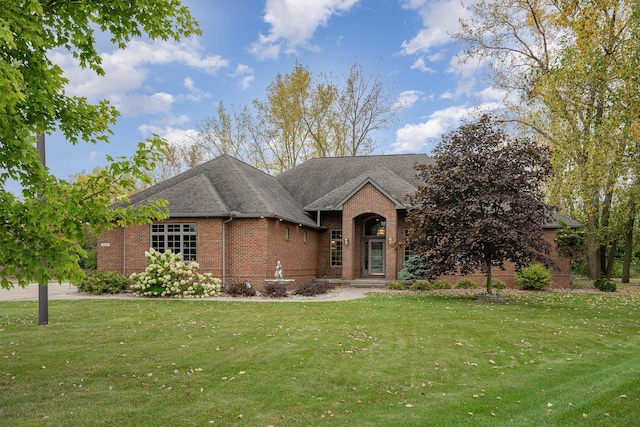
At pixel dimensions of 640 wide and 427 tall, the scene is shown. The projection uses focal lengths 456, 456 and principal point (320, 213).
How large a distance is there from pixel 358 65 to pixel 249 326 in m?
32.6

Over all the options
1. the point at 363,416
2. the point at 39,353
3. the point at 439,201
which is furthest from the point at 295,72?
the point at 363,416

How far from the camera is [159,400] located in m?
5.61

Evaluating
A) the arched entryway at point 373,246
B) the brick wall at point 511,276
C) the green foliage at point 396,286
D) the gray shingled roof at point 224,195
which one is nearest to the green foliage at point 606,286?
the brick wall at point 511,276

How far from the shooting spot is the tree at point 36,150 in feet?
16.0

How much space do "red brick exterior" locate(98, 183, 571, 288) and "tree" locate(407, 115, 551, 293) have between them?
2.16 m

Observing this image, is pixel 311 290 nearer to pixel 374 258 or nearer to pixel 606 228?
pixel 374 258

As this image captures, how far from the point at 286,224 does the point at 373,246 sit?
636 cm

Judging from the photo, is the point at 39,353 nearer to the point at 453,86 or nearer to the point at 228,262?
the point at 228,262

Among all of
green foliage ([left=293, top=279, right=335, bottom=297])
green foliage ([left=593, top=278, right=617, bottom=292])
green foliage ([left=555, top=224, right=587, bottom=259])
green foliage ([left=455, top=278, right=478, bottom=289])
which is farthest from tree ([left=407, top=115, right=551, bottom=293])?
green foliage ([left=555, top=224, right=587, bottom=259])

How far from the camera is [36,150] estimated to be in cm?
515

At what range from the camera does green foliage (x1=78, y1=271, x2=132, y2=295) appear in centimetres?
1820

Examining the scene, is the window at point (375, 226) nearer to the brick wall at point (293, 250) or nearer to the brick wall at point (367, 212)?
the brick wall at point (367, 212)

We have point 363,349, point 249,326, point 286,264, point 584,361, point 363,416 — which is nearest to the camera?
point 363,416

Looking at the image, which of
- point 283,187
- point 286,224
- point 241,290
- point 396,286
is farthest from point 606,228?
point 241,290
